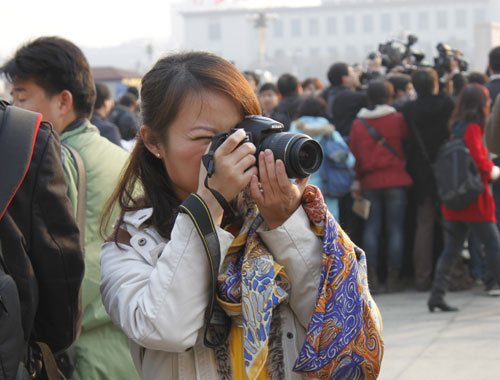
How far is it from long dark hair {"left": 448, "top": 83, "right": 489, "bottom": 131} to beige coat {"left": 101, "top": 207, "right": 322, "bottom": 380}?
185 inches

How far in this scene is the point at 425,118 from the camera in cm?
707

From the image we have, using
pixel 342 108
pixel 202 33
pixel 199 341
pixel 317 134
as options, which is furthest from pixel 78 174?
pixel 202 33

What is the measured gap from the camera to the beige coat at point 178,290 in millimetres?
1723

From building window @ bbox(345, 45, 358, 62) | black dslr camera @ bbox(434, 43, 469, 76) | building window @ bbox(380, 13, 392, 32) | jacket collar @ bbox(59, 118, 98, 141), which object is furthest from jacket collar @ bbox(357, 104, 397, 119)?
building window @ bbox(380, 13, 392, 32)

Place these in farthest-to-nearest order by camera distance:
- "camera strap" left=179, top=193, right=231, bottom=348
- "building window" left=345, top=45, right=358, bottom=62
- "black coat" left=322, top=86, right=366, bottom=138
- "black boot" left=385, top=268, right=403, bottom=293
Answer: "building window" left=345, top=45, right=358, bottom=62
"black coat" left=322, top=86, right=366, bottom=138
"black boot" left=385, top=268, right=403, bottom=293
"camera strap" left=179, top=193, right=231, bottom=348

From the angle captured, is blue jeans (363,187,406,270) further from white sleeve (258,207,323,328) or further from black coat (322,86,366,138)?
white sleeve (258,207,323,328)

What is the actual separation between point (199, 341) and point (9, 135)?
630 millimetres

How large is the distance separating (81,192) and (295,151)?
1.36 m

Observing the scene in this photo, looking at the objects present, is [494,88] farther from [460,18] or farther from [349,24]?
[349,24]

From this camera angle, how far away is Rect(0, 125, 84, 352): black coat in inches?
69.2

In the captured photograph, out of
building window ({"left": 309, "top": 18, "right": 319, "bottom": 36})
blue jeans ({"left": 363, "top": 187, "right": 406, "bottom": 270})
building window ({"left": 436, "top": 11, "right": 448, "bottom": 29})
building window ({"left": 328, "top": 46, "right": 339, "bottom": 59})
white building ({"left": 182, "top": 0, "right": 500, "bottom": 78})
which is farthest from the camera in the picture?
building window ({"left": 309, "top": 18, "right": 319, "bottom": 36})

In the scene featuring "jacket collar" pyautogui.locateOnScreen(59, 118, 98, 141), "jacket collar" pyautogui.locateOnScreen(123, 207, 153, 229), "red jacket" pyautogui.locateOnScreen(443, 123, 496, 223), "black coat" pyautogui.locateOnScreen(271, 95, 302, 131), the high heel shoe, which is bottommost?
the high heel shoe

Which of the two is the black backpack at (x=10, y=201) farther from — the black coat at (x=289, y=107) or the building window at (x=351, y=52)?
the building window at (x=351, y=52)

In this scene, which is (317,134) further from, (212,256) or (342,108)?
(212,256)
